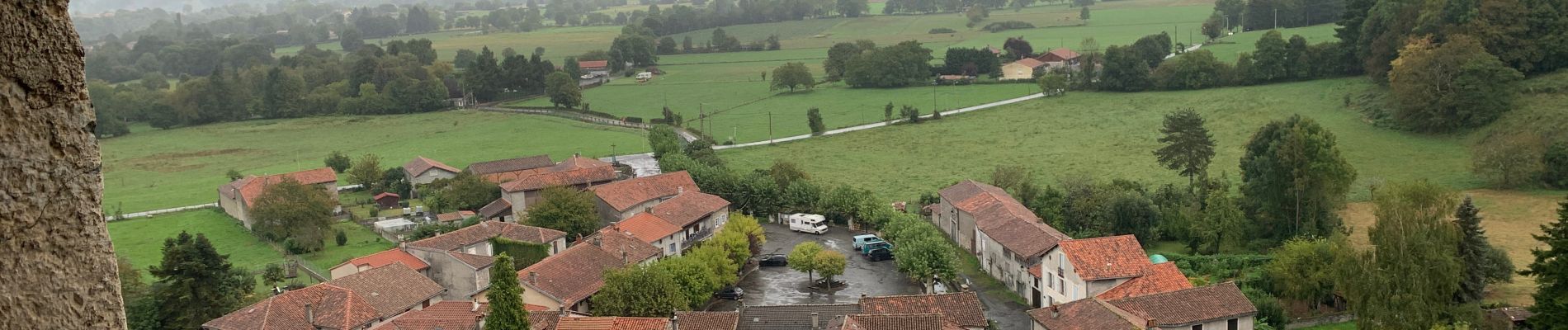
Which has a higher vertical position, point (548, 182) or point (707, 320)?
point (548, 182)

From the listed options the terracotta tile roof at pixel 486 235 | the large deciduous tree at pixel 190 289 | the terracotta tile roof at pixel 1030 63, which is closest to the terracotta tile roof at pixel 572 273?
the terracotta tile roof at pixel 486 235

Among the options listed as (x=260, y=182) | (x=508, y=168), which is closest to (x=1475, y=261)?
(x=508, y=168)

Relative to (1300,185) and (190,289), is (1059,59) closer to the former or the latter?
(1300,185)

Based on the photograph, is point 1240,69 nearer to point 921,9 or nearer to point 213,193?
point 213,193

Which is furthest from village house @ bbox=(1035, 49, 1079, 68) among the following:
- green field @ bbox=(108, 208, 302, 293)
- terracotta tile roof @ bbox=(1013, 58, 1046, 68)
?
green field @ bbox=(108, 208, 302, 293)

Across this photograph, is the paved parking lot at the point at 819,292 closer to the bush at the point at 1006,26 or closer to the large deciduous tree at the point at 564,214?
the large deciduous tree at the point at 564,214

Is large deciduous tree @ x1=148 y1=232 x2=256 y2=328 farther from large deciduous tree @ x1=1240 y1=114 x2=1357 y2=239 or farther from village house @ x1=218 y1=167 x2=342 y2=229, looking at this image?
large deciduous tree @ x1=1240 y1=114 x2=1357 y2=239
